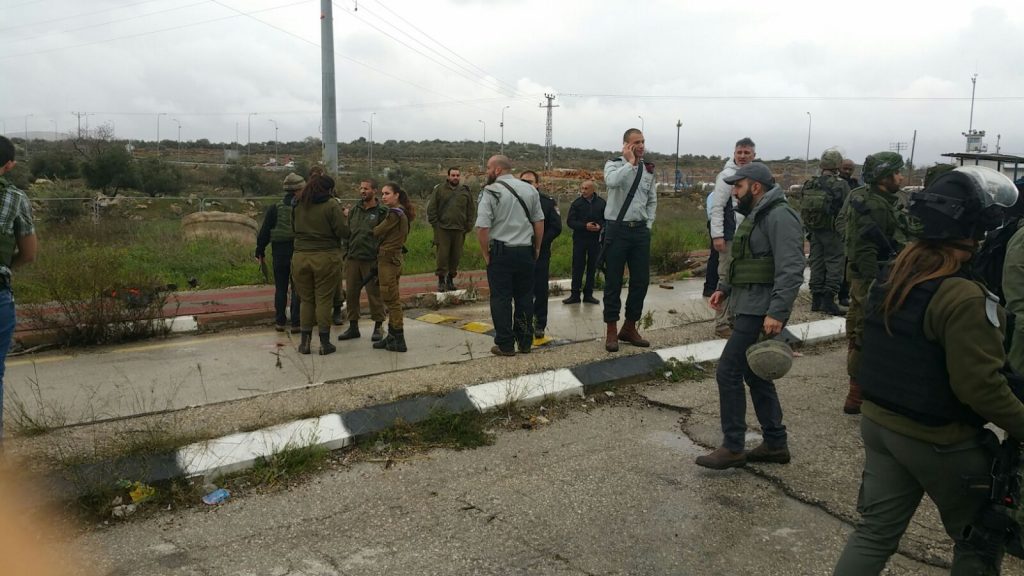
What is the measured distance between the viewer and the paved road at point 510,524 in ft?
11.4

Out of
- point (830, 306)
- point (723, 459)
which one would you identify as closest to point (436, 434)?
point (723, 459)

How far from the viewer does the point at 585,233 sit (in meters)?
10.3

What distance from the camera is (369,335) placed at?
858 centimetres

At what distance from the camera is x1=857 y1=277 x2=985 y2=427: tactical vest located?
2639mm

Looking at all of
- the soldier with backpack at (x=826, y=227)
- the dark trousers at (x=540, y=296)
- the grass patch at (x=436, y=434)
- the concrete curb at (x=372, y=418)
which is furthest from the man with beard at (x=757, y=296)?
the soldier with backpack at (x=826, y=227)

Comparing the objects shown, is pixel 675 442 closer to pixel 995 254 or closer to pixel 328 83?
pixel 995 254

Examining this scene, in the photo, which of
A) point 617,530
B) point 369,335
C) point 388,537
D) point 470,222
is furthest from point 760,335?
point 470,222

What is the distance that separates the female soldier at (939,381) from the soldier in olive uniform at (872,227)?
3.37 meters

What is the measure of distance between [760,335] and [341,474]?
263 centimetres

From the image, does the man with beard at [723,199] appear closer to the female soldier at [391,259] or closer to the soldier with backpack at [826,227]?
the soldier with backpack at [826,227]

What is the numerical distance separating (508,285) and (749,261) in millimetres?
2659

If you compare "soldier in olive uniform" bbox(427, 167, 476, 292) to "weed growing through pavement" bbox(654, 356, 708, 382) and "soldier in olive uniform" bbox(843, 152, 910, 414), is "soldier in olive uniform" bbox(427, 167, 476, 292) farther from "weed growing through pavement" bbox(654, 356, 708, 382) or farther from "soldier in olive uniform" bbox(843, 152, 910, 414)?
"soldier in olive uniform" bbox(843, 152, 910, 414)

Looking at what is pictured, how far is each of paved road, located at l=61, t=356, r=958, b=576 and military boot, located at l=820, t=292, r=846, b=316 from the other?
509 cm

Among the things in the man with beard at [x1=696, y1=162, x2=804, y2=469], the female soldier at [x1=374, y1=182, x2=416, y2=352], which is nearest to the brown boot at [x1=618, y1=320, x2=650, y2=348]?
the female soldier at [x1=374, y1=182, x2=416, y2=352]
